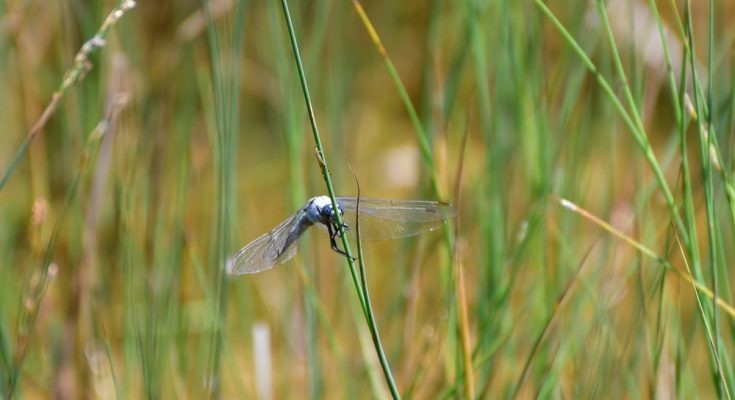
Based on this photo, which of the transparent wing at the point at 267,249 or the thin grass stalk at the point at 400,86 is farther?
the thin grass stalk at the point at 400,86

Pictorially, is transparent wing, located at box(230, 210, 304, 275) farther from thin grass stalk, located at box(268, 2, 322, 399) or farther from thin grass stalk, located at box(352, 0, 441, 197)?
thin grass stalk, located at box(268, 2, 322, 399)

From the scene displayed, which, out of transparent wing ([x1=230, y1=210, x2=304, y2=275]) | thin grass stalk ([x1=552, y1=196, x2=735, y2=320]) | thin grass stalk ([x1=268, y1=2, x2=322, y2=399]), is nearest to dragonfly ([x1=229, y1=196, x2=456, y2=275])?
transparent wing ([x1=230, y1=210, x2=304, y2=275])

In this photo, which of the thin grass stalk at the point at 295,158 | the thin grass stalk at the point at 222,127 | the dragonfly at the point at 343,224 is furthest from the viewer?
the thin grass stalk at the point at 295,158

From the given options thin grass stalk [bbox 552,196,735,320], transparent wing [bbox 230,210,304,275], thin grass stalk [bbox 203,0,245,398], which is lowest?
thin grass stalk [bbox 552,196,735,320]

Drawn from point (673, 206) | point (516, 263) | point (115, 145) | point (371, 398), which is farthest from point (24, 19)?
point (673, 206)

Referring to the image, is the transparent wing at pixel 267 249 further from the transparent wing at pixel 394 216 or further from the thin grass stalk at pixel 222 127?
the thin grass stalk at pixel 222 127

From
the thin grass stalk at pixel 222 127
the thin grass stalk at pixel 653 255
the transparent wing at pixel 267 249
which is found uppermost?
the thin grass stalk at pixel 222 127

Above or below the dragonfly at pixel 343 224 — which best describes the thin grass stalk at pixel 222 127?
above

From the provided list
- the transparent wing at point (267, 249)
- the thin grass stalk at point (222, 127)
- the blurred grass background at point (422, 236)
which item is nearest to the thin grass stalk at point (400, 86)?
the blurred grass background at point (422, 236)

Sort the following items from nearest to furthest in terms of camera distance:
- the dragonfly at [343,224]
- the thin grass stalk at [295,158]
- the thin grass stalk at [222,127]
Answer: the dragonfly at [343,224] < the thin grass stalk at [222,127] < the thin grass stalk at [295,158]
